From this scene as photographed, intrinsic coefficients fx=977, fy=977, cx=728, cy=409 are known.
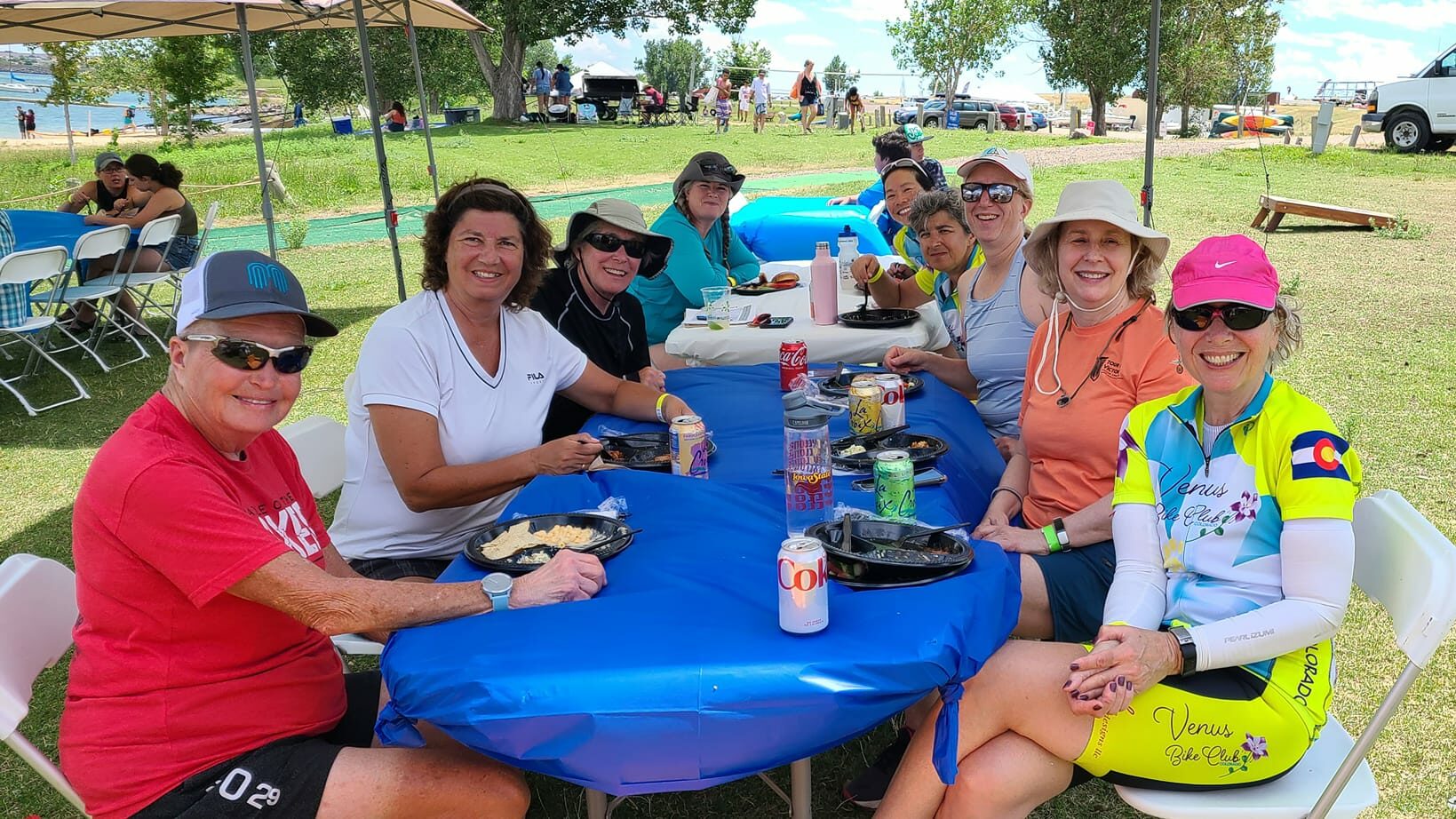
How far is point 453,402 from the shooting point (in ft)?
8.83

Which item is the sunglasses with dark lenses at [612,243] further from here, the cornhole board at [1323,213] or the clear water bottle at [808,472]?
the cornhole board at [1323,213]

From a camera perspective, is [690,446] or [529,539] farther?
[690,446]

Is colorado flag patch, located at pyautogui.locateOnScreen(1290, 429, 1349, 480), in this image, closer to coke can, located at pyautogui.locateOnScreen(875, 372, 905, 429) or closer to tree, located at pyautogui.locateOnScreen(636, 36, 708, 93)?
coke can, located at pyautogui.locateOnScreen(875, 372, 905, 429)

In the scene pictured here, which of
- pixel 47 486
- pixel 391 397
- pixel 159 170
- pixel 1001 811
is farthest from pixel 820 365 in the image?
pixel 159 170

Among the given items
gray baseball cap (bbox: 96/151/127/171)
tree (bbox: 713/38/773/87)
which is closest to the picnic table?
gray baseball cap (bbox: 96/151/127/171)

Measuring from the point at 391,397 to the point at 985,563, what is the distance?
157 cm

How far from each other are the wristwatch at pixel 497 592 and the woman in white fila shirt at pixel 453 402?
793mm

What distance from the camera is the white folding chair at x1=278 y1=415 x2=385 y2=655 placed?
2.97 meters

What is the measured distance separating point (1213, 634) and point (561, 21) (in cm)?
2800

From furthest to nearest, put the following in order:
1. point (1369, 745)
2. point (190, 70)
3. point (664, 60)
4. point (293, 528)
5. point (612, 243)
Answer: point (664, 60)
point (190, 70)
point (612, 243)
point (293, 528)
point (1369, 745)

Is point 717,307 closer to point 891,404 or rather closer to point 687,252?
point 687,252

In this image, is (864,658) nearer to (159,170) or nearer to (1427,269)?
(159,170)

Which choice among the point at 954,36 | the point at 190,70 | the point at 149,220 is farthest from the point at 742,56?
the point at 149,220

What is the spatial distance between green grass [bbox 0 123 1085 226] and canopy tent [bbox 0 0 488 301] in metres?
4.87
